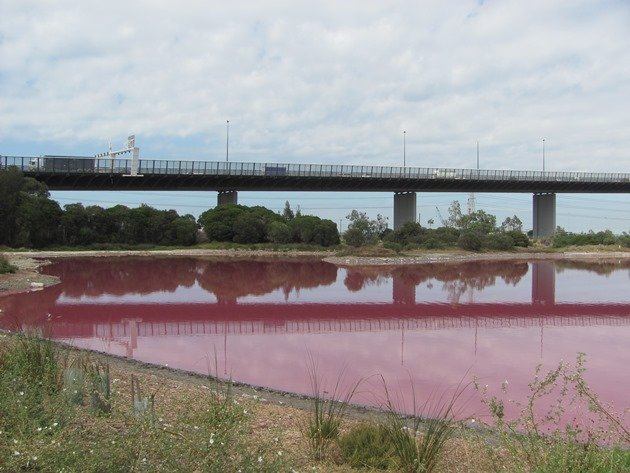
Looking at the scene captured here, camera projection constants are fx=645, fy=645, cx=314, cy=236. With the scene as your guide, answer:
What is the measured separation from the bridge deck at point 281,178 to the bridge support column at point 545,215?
2067mm

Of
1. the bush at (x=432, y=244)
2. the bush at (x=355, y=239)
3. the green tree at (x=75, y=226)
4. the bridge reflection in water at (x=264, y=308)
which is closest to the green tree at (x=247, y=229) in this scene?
the bush at (x=355, y=239)

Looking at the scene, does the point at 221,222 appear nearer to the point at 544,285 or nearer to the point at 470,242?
the point at 470,242

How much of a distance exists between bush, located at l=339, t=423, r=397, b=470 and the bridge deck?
55.3 m

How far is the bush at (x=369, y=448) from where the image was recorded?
560 cm

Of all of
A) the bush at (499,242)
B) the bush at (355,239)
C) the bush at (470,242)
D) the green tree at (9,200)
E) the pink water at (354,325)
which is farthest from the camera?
the bush at (499,242)

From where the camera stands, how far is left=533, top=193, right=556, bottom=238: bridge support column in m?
78.4

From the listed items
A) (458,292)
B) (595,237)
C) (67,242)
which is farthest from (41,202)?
(595,237)

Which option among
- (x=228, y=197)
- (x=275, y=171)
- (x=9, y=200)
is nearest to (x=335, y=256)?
(x=275, y=171)

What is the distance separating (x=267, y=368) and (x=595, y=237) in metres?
69.1

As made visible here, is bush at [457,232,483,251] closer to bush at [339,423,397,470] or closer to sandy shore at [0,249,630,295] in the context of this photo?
sandy shore at [0,249,630,295]

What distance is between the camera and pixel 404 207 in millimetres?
72688

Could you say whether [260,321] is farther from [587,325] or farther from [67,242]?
[67,242]

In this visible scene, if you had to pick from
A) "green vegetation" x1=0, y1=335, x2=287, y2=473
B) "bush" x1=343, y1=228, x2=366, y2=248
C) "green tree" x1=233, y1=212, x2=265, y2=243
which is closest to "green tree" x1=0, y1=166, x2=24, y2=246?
"green tree" x1=233, y1=212, x2=265, y2=243

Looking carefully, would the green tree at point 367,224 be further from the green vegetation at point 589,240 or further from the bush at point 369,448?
the bush at point 369,448
